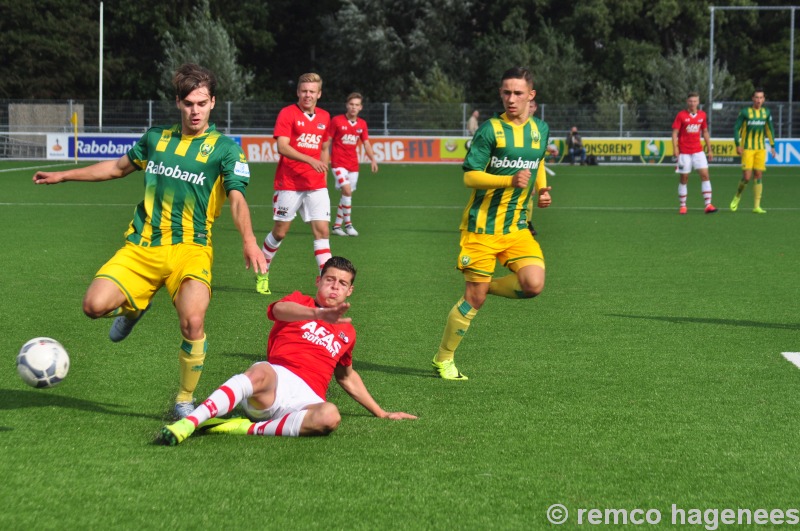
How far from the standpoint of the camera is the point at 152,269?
6711 mm

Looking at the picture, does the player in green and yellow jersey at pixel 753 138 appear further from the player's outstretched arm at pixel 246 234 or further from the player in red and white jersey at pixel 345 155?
the player's outstretched arm at pixel 246 234

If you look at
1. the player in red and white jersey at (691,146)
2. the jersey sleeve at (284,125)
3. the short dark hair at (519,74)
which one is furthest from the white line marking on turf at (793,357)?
the player in red and white jersey at (691,146)

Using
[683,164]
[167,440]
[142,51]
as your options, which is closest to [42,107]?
[142,51]

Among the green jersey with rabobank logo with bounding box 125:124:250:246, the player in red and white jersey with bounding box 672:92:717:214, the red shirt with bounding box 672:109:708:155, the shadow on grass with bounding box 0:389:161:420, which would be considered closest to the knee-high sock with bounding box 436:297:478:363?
the green jersey with rabobank logo with bounding box 125:124:250:246

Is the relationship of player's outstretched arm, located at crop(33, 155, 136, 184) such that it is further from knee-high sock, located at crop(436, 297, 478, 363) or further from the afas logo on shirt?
knee-high sock, located at crop(436, 297, 478, 363)

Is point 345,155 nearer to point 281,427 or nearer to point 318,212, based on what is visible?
point 318,212

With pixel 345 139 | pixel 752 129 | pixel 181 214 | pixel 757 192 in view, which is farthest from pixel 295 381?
pixel 757 192

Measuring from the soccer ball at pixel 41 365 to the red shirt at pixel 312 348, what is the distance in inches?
42.9

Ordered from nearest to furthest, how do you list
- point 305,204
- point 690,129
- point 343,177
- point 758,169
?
point 305,204 < point 343,177 < point 690,129 < point 758,169

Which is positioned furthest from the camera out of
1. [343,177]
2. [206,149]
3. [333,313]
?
[343,177]

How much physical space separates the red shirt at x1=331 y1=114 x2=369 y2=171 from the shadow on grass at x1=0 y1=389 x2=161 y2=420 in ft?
40.4

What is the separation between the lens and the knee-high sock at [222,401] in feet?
19.7

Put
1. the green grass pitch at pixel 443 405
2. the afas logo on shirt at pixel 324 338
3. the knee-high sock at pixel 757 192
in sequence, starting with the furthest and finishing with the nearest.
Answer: the knee-high sock at pixel 757 192, the afas logo on shirt at pixel 324 338, the green grass pitch at pixel 443 405

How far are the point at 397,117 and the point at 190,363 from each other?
4198cm
